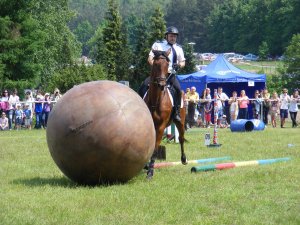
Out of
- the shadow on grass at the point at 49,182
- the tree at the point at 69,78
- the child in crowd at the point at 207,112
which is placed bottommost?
the shadow on grass at the point at 49,182

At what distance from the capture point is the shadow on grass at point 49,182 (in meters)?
10.6

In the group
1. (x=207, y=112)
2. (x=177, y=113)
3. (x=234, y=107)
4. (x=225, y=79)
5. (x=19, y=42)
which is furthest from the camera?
(x=19, y=42)

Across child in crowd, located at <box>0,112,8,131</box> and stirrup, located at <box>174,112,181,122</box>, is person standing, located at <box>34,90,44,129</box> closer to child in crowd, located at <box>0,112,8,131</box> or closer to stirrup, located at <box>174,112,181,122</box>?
child in crowd, located at <box>0,112,8,131</box>

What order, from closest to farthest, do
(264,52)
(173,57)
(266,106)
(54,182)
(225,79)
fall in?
(54,182) < (173,57) < (266,106) < (225,79) < (264,52)

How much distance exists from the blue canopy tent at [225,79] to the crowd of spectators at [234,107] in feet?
11.9

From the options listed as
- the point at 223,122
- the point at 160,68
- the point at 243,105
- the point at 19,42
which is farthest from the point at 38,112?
the point at 160,68

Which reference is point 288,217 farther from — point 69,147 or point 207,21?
point 207,21

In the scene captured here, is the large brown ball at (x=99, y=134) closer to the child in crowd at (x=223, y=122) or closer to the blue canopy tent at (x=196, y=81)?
the child in crowd at (x=223, y=122)

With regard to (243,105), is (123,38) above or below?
above

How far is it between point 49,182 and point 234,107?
63.9 feet

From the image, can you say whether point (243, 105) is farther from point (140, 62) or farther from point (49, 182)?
point (140, 62)

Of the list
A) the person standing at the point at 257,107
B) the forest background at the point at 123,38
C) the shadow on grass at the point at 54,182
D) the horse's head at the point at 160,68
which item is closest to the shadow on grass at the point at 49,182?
the shadow on grass at the point at 54,182

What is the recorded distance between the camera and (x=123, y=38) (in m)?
87.8

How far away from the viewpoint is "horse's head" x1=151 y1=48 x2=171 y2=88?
1147 cm
